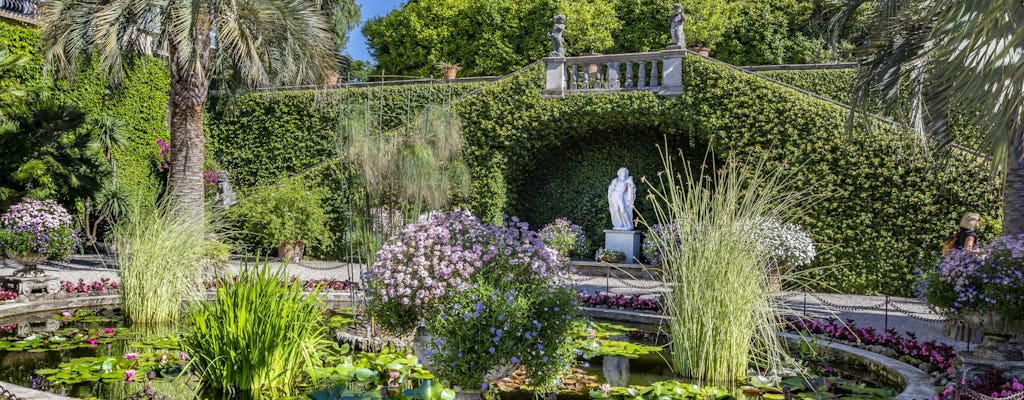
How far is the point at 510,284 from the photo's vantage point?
4250mm

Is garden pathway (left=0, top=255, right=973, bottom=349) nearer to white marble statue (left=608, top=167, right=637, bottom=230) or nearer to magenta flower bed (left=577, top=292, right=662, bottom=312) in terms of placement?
magenta flower bed (left=577, top=292, right=662, bottom=312)

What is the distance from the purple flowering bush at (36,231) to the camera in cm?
762

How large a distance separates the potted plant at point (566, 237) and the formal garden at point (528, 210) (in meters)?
0.14

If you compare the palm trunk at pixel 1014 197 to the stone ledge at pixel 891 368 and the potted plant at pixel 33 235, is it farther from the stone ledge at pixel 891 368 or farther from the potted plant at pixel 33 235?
the potted plant at pixel 33 235

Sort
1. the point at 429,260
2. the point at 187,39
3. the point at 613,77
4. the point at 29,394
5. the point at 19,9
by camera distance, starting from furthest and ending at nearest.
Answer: the point at 19,9, the point at 613,77, the point at 187,39, the point at 429,260, the point at 29,394

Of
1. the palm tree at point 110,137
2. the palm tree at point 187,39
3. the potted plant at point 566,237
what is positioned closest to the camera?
the palm tree at point 187,39

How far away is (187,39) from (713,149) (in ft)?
24.7

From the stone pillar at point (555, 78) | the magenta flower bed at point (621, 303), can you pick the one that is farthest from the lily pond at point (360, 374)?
the stone pillar at point (555, 78)

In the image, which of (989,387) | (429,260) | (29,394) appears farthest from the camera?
(429,260)

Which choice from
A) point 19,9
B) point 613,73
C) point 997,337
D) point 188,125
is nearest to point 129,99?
point 19,9

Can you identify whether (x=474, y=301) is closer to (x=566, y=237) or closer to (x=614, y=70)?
(x=566, y=237)

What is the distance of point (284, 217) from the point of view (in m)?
12.2

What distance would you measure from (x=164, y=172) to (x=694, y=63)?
10658mm

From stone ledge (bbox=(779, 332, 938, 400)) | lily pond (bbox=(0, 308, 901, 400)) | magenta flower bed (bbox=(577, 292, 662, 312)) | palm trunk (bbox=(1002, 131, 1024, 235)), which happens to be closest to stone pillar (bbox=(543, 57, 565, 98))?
magenta flower bed (bbox=(577, 292, 662, 312))
